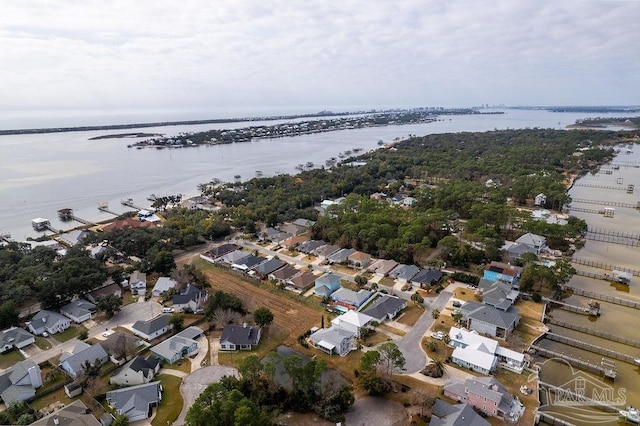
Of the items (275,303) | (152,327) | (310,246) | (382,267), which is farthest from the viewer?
(310,246)

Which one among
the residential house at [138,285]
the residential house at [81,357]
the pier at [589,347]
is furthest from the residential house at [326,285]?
the pier at [589,347]

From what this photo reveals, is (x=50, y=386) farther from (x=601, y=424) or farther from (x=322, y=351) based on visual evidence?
(x=601, y=424)

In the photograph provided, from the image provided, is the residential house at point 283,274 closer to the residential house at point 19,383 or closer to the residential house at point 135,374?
the residential house at point 135,374

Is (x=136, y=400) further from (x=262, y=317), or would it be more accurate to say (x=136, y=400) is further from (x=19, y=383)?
(x=262, y=317)

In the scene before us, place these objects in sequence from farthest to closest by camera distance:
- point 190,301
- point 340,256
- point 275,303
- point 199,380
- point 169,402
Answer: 1. point 340,256
2. point 275,303
3. point 190,301
4. point 199,380
5. point 169,402

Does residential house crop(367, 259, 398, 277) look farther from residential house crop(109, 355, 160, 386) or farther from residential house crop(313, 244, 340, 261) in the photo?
residential house crop(109, 355, 160, 386)

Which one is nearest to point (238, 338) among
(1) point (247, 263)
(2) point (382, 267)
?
(1) point (247, 263)

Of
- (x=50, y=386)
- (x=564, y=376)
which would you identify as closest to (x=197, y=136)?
(x=50, y=386)
